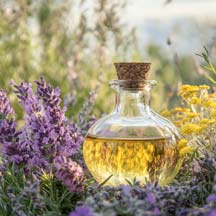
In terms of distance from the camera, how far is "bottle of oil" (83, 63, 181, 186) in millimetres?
2221

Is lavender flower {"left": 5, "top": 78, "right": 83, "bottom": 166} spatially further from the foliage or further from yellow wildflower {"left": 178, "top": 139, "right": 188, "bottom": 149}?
yellow wildflower {"left": 178, "top": 139, "right": 188, "bottom": 149}

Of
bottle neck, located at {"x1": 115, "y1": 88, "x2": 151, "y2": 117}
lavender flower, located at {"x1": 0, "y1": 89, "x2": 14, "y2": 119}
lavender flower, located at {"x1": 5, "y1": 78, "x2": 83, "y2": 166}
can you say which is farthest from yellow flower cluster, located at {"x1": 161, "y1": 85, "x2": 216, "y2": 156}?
lavender flower, located at {"x1": 0, "y1": 89, "x2": 14, "y2": 119}

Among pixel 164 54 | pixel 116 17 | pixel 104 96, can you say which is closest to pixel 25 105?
pixel 116 17

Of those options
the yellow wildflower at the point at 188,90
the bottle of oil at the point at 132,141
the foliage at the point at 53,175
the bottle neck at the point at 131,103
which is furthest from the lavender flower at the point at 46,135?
the yellow wildflower at the point at 188,90

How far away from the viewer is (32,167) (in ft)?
7.41

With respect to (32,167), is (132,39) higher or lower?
higher

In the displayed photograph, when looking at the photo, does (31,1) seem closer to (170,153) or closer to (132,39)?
(132,39)

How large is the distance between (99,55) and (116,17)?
2.23 feet

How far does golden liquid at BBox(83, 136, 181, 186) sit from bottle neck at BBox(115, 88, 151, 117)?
6.6 inches

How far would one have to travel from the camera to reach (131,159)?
7.25ft

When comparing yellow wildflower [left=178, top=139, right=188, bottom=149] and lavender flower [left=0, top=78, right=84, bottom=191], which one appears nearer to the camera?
lavender flower [left=0, top=78, right=84, bottom=191]

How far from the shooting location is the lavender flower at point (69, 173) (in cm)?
193

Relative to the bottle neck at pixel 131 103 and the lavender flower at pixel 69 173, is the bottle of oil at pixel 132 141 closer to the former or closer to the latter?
the bottle neck at pixel 131 103

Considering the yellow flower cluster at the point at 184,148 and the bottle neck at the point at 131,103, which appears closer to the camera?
the yellow flower cluster at the point at 184,148
